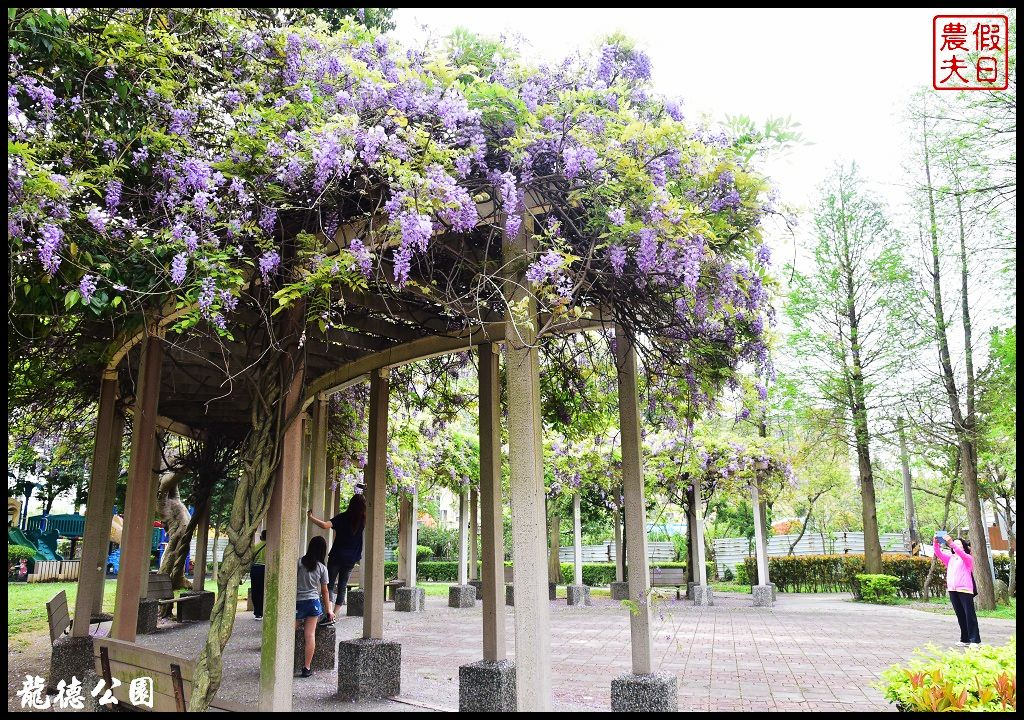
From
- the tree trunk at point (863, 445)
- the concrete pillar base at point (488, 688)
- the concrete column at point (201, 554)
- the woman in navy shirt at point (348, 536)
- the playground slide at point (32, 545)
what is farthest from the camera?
the playground slide at point (32, 545)

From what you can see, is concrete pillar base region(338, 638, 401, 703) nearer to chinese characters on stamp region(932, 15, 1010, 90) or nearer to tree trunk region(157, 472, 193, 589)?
chinese characters on stamp region(932, 15, 1010, 90)

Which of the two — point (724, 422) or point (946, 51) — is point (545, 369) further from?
point (724, 422)

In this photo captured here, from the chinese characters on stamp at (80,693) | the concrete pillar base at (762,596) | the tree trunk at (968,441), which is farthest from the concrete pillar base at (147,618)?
the tree trunk at (968,441)

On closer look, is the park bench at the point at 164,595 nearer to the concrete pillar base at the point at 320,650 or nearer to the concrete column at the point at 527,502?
the concrete pillar base at the point at 320,650

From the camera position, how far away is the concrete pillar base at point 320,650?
664 cm

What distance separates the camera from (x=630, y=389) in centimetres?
477

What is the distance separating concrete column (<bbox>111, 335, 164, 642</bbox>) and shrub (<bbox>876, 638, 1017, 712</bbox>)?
16.4 ft

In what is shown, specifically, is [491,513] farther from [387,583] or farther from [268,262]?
[387,583]

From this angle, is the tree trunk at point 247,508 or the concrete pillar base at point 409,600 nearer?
the tree trunk at point 247,508

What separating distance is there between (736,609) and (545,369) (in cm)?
953

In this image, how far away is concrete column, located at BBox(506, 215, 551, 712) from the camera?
3613 mm

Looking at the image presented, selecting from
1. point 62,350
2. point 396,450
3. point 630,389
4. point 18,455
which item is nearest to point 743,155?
point 630,389

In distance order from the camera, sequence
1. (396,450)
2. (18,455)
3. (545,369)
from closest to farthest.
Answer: (545,369)
(18,455)
(396,450)

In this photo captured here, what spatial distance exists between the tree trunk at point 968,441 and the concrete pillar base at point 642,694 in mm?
13731
